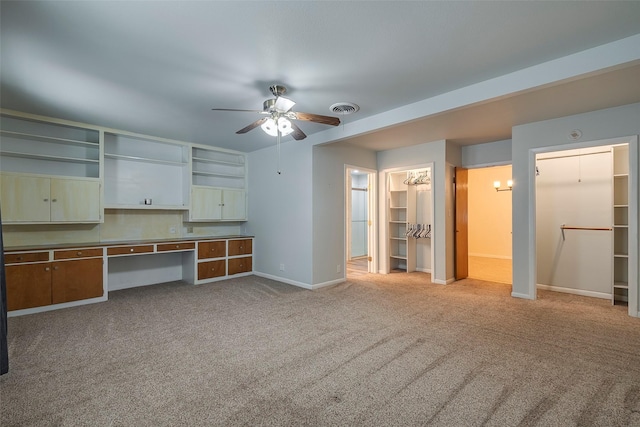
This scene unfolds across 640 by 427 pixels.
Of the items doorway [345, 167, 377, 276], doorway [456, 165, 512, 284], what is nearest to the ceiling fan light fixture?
doorway [345, 167, 377, 276]

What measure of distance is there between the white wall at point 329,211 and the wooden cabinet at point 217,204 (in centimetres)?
191

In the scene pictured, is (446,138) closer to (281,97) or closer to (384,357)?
(281,97)

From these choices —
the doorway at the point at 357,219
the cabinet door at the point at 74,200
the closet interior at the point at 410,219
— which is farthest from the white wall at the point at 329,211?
the cabinet door at the point at 74,200

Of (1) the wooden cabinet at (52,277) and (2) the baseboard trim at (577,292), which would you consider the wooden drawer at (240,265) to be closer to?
(1) the wooden cabinet at (52,277)

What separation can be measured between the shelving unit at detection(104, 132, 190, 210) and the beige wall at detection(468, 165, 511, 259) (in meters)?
7.15

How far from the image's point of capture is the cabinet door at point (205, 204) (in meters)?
5.44

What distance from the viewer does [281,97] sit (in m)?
3.06

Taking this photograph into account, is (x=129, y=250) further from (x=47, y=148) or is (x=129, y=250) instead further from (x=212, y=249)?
(x=47, y=148)

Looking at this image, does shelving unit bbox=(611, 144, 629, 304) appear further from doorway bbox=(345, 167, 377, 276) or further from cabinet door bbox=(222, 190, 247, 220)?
cabinet door bbox=(222, 190, 247, 220)

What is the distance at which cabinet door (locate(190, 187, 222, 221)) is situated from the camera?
17.8ft

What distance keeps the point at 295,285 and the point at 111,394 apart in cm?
323

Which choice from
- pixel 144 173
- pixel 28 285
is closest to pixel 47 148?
pixel 144 173

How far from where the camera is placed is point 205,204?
5578 millimetres

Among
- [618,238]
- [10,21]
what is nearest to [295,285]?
[10,21]
